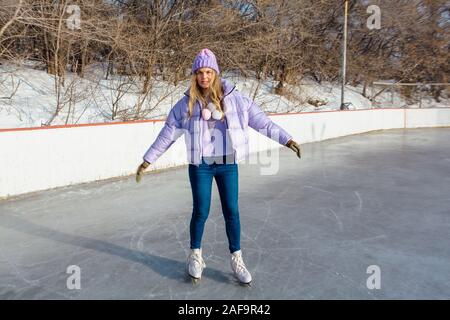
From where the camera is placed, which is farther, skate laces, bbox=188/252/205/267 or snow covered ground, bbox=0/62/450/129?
snow covered ground, bbox=0/62/450/129

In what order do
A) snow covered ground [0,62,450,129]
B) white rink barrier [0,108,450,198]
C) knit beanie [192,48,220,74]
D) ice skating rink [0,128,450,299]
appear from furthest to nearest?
snow covered ground [0,62,450,129] < white rink barrier [0,108,450,198] < ice skating rink [0,128,450,299] < knit beanie [192,48,220,74]

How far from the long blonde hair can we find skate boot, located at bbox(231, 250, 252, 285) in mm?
980

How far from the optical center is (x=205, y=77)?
225 centimetres

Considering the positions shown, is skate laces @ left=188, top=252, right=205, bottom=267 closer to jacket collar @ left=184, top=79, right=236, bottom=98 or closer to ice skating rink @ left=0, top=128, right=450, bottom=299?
ice skating rink @ left=0, top=128, right=450, bottom=299

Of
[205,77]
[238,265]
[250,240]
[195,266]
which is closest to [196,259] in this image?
[195,266]

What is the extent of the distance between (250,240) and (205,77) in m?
1.58

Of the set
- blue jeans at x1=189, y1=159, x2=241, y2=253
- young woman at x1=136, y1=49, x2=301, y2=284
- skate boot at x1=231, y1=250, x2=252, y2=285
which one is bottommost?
skate boot at x1=231, y1=250, x2=252, y2=285

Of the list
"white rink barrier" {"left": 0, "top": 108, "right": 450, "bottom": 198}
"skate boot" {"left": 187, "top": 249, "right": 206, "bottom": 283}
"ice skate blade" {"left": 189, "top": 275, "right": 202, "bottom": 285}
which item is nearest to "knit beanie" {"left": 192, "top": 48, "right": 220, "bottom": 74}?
"skate boot" {"left": 187, "top": 249, "right": 206, "bottom": 283}

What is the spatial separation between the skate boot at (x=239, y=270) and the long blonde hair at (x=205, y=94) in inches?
38.6

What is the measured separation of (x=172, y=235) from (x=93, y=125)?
2.93 meters

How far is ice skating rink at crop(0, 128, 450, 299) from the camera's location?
236 centimetres

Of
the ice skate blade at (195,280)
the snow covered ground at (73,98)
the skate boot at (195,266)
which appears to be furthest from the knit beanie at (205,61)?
the snow covered ground at (73,98)

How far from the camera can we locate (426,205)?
14.2ft
